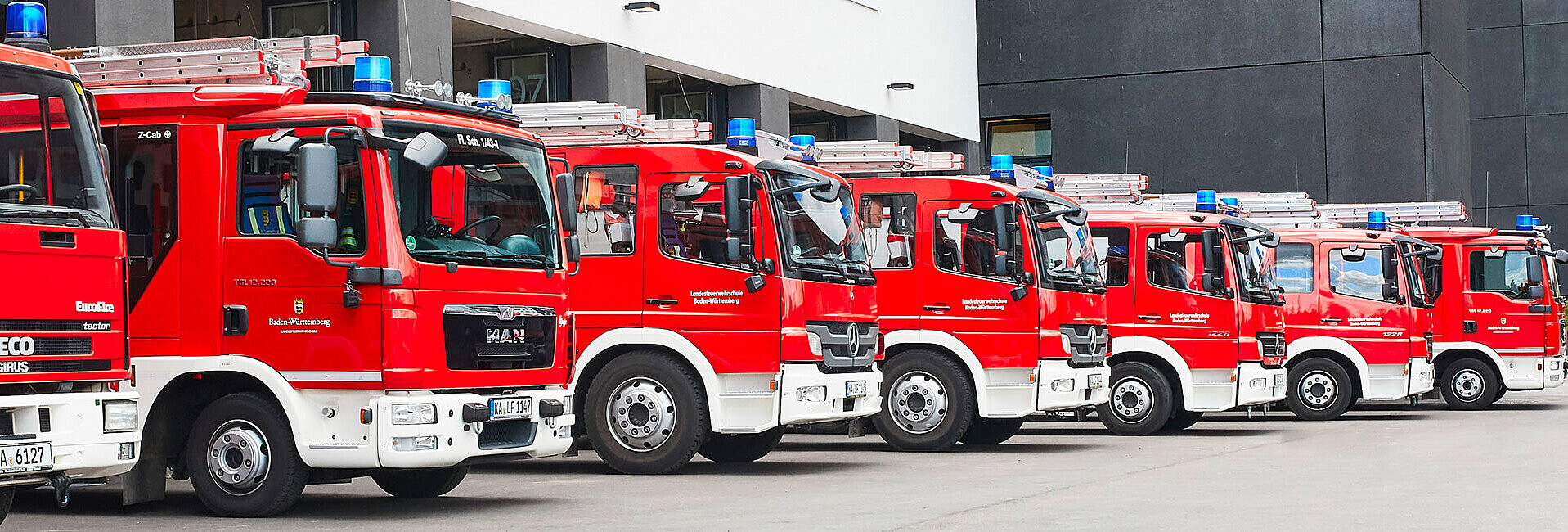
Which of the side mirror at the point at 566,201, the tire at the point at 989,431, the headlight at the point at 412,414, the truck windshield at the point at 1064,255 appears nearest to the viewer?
the headlight at the point at 412,414

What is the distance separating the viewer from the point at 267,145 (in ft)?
31.9

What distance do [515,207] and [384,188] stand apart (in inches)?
37.6

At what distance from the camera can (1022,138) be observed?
3809 cm

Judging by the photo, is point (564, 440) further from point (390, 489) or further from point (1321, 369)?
point (1321, 369)

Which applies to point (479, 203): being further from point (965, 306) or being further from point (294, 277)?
point (965, 306)

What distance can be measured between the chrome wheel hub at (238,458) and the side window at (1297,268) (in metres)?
→ 14.2

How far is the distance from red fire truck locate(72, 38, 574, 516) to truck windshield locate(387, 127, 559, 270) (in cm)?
1

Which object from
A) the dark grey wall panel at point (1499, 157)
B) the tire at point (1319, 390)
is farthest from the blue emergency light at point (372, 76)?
the dark grey wall panel at point (1499, 157)

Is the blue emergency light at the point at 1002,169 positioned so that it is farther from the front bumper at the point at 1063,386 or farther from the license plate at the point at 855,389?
the license plate at the point at 855,389

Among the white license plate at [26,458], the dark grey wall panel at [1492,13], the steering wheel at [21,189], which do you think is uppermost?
the dark grey wall panel at [1492,13]

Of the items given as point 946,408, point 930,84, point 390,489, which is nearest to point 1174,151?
point 930,84

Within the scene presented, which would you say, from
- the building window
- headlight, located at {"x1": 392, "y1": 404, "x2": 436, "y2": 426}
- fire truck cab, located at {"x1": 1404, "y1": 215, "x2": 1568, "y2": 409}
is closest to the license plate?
headlight, located at {"x1": 392, "y1": 404, "x2": 436, "y2": 426}

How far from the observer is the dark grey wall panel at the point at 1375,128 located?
34.0m

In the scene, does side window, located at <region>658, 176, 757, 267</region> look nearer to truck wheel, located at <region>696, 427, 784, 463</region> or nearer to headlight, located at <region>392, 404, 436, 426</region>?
truck wheel, located at <region>696, 427, 784, 463</region>
